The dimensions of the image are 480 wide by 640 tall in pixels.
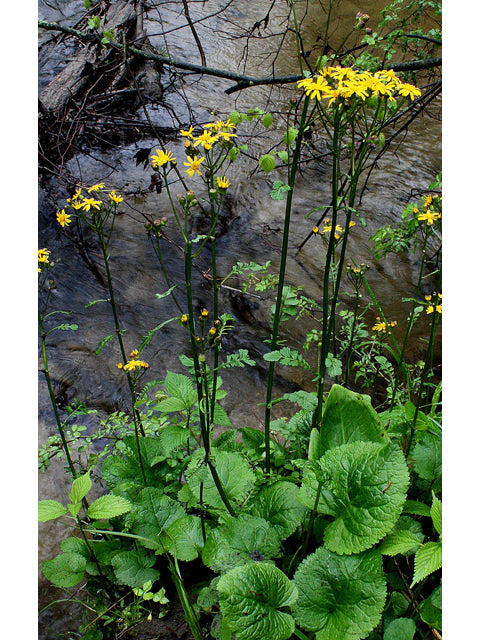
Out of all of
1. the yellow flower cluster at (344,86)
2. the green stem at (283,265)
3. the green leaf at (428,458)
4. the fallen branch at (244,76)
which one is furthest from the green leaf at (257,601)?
the fallen branch at (244,76)

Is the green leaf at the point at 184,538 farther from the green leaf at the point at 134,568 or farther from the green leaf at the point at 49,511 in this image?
the green leaf at the point at 49,511

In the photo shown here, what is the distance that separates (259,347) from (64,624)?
5.97ft

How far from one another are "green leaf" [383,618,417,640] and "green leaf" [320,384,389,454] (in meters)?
0.53

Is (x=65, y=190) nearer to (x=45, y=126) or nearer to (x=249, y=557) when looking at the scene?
(x=45, y=126)

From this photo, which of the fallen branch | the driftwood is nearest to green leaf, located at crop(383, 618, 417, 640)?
the fallen branch

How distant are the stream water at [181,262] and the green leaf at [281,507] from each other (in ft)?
2.97

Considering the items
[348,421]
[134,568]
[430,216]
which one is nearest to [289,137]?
[430,216]

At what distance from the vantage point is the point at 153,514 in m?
1.62

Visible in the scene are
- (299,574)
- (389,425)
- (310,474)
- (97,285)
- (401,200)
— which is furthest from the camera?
(401,200)

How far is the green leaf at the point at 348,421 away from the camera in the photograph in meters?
1.56

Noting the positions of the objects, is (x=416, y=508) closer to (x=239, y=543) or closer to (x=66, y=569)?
(x=239, y=543)

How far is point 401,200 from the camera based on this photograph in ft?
13.0

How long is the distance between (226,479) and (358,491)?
458mm

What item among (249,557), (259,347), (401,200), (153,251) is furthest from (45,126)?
(249,557)
